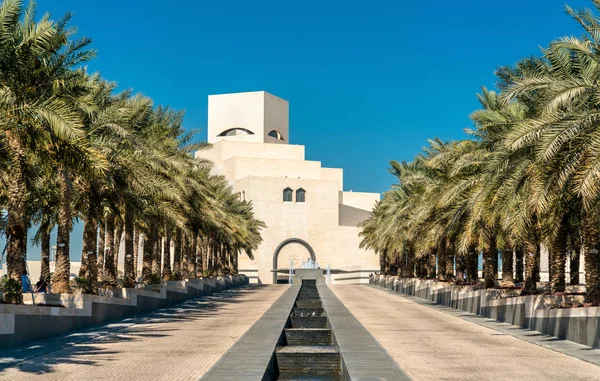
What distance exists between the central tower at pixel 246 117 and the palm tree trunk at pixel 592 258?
3430 inches

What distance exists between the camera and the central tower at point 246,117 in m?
104

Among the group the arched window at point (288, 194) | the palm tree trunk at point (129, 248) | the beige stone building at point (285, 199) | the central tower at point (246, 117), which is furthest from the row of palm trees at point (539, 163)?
the central tower at point (246, 117)

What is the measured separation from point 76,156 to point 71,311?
19.0 feet

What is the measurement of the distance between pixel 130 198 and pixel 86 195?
4.86 ft

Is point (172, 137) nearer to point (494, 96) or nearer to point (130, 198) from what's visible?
point (130, 198)

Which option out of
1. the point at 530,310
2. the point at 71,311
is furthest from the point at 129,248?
the point at 530,310

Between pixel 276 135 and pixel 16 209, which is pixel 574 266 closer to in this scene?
pixel 16 209

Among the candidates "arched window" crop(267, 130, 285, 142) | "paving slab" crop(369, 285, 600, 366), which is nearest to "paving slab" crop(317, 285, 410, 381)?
"paving slab" crop(369, 285, 600, 366)

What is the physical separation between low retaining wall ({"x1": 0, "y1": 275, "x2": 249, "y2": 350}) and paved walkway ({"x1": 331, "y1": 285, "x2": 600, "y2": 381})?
7618 millimetres

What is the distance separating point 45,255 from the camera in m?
28.4

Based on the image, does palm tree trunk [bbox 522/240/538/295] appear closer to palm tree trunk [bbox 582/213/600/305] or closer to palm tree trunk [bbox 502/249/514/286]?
palm tree trunk [bbox 502/249/514/286]

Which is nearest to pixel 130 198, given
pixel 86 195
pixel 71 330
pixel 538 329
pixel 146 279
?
pixel 86 195

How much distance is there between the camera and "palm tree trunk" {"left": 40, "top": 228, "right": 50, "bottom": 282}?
27562 mm

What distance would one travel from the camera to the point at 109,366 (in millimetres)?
13008
